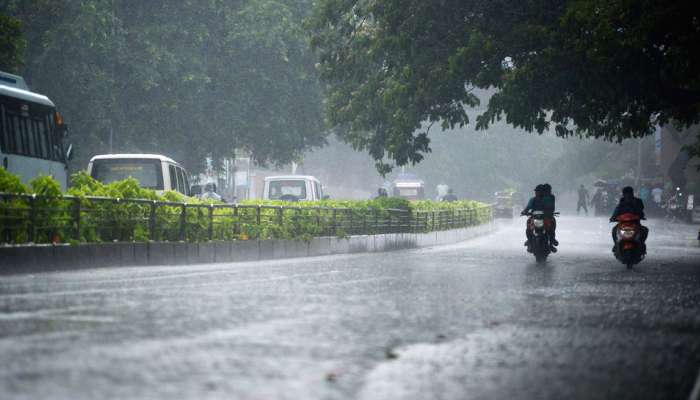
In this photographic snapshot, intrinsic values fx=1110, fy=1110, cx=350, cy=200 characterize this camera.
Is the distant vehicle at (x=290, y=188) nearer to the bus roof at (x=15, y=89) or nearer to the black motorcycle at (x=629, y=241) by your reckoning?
the bus roof at (x=15, y=89)

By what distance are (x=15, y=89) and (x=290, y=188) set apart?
41.0 ft

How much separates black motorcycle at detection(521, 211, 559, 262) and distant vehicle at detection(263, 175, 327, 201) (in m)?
13.3

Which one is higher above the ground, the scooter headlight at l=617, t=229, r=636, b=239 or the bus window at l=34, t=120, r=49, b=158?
the bus window at l=34, t=120, r=49, b=158

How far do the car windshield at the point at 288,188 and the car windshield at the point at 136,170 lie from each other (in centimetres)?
969

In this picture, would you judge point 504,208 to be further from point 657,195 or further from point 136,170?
point 136,170

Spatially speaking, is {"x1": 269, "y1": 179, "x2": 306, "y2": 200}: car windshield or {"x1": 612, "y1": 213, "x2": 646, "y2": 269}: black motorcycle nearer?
{"x1": 612, "y1": 213, "x2": 646, "y2": 269}: black motorcycle

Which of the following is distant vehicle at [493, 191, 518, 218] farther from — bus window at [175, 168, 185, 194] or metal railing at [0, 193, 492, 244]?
bus window at [175, 168, 185, 194]

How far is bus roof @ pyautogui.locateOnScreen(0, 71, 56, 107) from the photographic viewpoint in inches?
963

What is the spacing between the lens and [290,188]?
35969 millimetres

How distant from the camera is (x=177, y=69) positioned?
152ft

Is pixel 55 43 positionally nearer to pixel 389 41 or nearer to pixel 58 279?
pixel 389 41

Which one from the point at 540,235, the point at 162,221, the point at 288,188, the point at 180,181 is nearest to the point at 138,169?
the point at 180,181

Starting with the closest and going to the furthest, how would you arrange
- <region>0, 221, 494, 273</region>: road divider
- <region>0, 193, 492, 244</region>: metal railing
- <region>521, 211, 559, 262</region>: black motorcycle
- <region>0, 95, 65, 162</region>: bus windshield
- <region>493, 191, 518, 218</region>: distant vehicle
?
<region>0, 221, 494, 273</region>: road divider
<region>0, 193, 492, 244</region>: metal railing
<region>521, 211, 559, 262</region>: black motorcycle
<region>0, 95, 65, 162</region>: bus windshield
<region>493, 191, 518, 218</region>: distant vehicle

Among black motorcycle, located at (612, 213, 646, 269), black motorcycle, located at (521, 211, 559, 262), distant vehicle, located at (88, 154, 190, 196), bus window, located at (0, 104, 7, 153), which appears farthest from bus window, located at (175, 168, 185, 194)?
black motorcycle, located at (612, 213, 646, 269)
